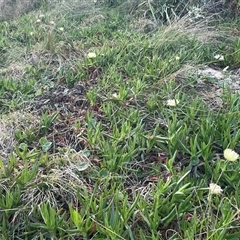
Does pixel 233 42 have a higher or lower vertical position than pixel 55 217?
lower

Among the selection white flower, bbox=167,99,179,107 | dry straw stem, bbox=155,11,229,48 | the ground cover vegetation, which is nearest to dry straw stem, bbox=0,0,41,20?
the ground cover vegetation

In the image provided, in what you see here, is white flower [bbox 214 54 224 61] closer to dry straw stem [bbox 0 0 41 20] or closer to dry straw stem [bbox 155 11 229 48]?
dry straw stem [bbox 155 11 229 48]

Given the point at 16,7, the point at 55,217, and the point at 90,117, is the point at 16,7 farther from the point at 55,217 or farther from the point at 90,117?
the point at 55,217

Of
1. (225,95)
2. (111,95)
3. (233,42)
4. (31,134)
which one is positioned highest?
(31,134)

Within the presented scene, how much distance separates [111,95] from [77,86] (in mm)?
295

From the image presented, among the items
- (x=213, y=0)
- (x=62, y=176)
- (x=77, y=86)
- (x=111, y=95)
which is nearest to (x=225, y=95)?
(x=111, y=95)

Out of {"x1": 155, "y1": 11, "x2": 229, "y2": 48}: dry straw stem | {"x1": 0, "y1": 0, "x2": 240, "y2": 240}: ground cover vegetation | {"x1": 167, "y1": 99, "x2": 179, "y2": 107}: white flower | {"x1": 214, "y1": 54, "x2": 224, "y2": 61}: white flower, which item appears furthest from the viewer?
{"x1": 155, "y1": 11, "x2": 229, "y2": 48}: dry straw stem

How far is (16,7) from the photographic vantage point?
4.48m

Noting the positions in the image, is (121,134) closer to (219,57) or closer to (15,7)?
(219,57)

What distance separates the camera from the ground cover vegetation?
127 centimetres

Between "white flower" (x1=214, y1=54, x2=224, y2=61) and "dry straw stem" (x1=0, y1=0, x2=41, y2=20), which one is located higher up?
"dry straw stem" (x1=0, y1=0, x2=41, y2=20)

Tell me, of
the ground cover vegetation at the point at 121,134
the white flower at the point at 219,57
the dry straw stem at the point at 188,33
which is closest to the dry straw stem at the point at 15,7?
the ground cover vegetation at the point at 121,134

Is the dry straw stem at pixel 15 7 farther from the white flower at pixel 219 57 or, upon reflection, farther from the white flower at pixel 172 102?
the white flower at pixel 172 102

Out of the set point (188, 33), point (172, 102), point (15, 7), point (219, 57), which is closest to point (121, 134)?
point (172, 102)
